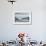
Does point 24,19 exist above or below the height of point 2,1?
below

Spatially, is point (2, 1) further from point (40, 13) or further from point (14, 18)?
point (40, 13)

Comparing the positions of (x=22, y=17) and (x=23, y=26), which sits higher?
(x=22, y=17)

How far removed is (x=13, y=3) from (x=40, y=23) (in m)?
1.16

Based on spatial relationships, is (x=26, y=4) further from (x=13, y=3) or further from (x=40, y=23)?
(x=40, y=23)

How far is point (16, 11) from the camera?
15.0 ft

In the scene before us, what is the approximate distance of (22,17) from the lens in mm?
4598

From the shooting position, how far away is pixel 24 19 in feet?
15.1

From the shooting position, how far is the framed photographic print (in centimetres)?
458

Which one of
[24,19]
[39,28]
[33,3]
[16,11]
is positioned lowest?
[39,28]

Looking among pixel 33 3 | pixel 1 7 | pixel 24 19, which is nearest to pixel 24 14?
pixel 24 19

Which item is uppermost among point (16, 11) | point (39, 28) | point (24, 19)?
point (16, 11)

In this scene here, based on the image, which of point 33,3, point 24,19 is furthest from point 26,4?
point 24,19

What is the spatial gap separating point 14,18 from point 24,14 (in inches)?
14.7

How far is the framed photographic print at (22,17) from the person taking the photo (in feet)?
15.0
